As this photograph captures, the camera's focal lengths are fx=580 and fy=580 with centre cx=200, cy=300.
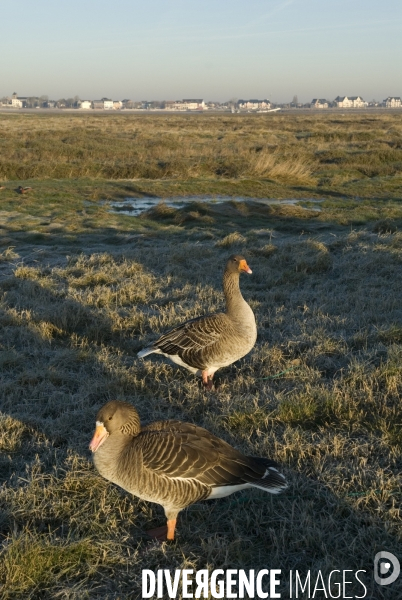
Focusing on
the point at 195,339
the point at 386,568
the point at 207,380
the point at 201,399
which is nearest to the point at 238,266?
the point at 195,339

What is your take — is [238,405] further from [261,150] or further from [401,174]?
[261,150]

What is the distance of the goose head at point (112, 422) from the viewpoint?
3496 millimetres

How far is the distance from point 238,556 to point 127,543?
70 cm

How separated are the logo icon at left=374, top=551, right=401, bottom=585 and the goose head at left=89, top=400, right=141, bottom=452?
5.35 ft

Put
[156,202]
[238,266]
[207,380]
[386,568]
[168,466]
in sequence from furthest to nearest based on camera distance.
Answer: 1. [156,202]
2. [238,266]
3. [207,380]
4. [168,466]
5. [386,568]

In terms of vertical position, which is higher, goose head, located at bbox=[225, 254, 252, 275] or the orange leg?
goose head, located at bbox=[225, 254, 252, 275]

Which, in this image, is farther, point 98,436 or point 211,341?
point 211,341

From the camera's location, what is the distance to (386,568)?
129 inches

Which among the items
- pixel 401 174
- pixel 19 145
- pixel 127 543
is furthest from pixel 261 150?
pixel 127 543

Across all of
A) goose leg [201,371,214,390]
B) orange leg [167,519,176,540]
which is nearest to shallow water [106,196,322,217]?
goose leg [201,371,214,390]

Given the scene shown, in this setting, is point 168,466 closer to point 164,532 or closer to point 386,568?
point 164,532

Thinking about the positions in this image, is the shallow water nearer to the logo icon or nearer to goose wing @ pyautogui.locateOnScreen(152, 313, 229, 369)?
goose wing @ pyautogui.locateOnScreen(152, 313, 229, 369)

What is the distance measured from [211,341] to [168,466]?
7.13 feet

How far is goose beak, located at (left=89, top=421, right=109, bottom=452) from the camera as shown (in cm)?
347
